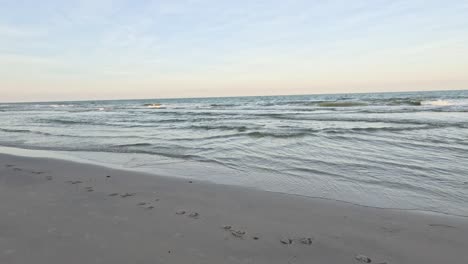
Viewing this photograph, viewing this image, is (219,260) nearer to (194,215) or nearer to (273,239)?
(273,239)

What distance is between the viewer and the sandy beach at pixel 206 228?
3.19 meters

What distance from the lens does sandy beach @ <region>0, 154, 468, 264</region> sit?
3193 mm

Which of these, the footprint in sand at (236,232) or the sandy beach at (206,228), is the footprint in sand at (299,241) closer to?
the sandy beach at (206,228)

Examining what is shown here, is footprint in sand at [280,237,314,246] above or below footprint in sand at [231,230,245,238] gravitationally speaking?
below

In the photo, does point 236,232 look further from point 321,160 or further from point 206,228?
point 321,160

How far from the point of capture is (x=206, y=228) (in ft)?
12.8

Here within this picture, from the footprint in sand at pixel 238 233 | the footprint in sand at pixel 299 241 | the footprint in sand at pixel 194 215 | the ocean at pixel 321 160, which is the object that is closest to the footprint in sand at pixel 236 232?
the footprint in sand at pixel 238 233

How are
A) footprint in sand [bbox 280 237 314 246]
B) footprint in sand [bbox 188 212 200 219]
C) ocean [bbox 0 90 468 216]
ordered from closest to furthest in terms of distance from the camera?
footprint in sand [bbox 280 237 314 246] < footprint in sand [bbox 188 212 200 219] < ocean [bbox 0 90 468 216]

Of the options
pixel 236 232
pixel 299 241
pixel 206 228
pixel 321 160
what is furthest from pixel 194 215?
pixel 321 160

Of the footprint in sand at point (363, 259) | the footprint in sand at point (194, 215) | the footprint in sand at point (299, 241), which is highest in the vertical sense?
the footprint in sand at point (194, 215)

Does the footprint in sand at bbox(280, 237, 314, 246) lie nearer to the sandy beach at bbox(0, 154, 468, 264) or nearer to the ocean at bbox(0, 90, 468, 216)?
the sandy beach at bbox(0, 154, 468, 264)

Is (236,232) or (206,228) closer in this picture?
(236,232)

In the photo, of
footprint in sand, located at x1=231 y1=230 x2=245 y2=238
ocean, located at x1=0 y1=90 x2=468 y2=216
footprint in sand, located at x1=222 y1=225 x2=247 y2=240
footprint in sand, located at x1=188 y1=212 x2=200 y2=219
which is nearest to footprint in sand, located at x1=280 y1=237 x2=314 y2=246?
footprint in sand, located at x1=222 y1=225 x2=247 y2=240

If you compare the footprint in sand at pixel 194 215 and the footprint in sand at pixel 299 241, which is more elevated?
the footprint in sand at pixel 194 215
